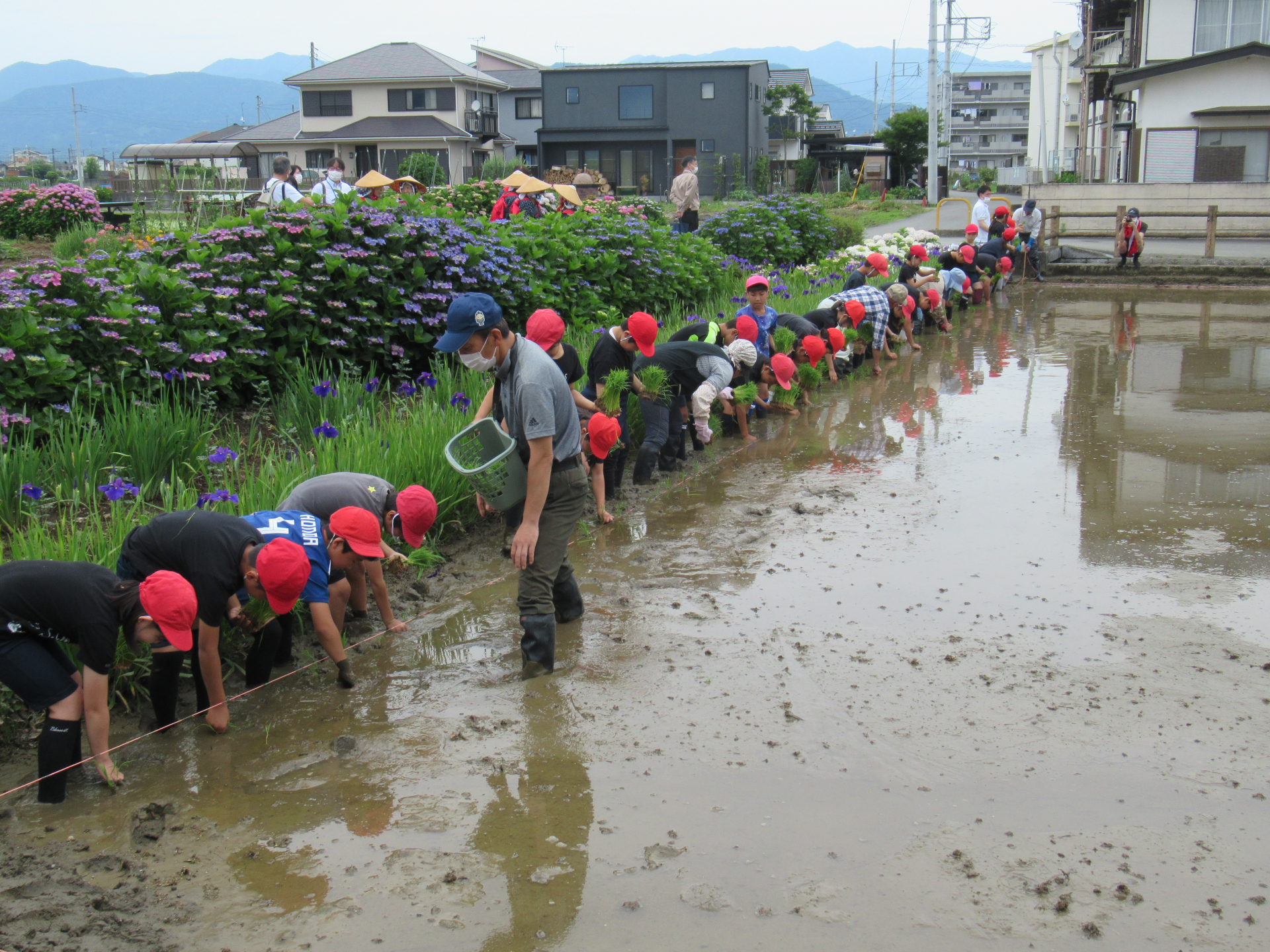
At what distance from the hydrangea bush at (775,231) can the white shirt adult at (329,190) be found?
5831 millimetres

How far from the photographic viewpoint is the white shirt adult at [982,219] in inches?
746

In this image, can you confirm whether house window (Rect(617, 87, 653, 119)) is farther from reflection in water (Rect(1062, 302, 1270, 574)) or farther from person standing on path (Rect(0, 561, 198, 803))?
person standing on path (Rect(0, 561, 198, 803))

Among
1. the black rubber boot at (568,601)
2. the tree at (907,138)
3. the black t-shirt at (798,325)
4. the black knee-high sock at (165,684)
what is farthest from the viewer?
the tree at (907,138)

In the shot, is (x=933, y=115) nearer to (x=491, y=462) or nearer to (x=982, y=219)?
(x=982, y=219)

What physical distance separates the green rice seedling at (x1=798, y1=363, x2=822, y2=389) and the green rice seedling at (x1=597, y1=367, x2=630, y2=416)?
10.9 ft

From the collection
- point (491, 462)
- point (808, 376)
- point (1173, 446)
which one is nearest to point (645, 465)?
point (808, 376)

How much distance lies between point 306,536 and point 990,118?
4704 inches

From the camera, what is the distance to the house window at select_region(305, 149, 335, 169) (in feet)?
158

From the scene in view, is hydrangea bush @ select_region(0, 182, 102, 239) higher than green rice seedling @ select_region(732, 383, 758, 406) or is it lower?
higher

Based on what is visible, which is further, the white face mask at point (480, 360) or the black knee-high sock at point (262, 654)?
the black knee-high sock at point (262, 654)

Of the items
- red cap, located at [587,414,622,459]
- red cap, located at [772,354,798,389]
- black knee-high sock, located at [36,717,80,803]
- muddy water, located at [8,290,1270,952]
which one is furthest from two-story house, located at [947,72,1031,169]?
black knee-high sock, located at [36,717,80,803]

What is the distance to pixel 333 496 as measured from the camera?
4750 mm

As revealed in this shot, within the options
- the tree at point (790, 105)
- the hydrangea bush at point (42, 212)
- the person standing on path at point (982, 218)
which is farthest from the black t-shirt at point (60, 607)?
the tree at point (790, 105)

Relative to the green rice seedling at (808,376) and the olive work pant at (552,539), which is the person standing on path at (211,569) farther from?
the green rice seedling at (808,376)
